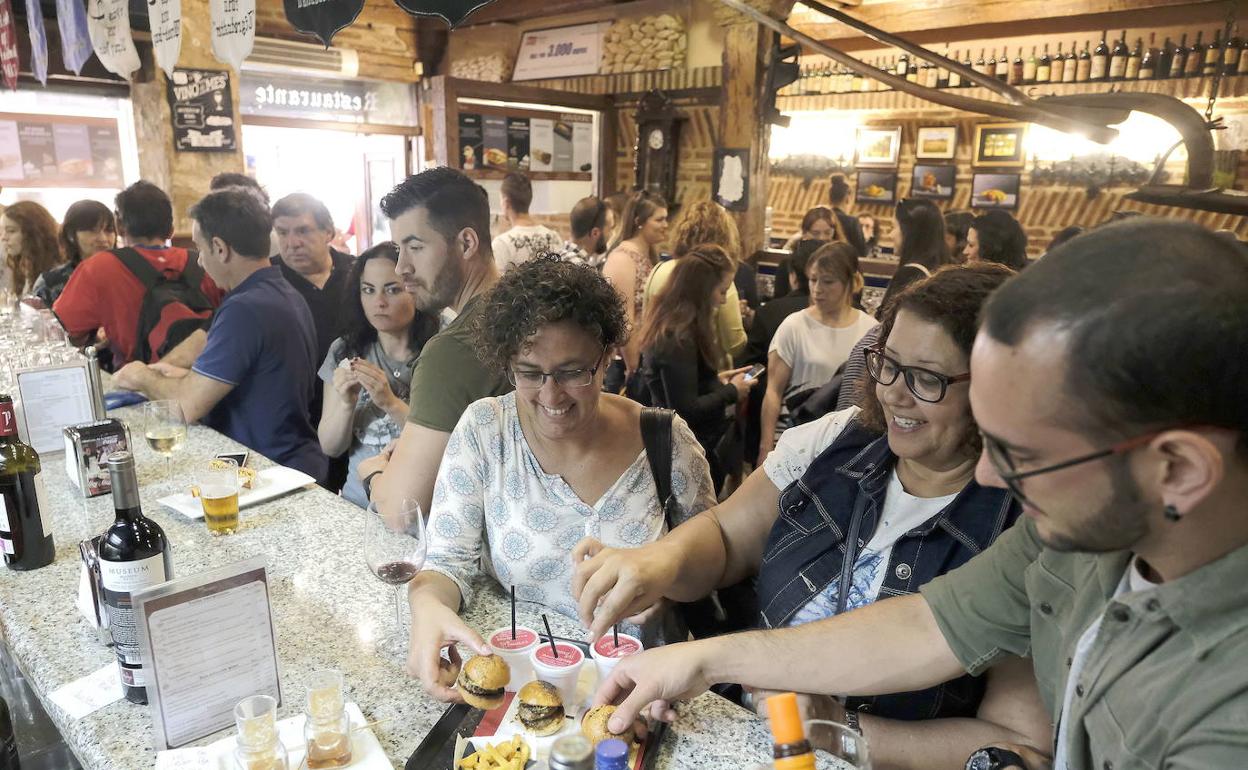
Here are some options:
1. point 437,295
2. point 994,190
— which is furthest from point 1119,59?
point 437,295

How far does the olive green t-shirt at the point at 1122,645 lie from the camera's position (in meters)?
0.85

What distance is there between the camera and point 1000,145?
834cm

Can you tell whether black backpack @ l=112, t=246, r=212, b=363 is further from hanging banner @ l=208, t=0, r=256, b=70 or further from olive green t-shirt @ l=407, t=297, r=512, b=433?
olive green t-shirt @ l=407, t=297, r=512, b=433

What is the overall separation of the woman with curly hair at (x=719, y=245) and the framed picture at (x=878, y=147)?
4.98 meters

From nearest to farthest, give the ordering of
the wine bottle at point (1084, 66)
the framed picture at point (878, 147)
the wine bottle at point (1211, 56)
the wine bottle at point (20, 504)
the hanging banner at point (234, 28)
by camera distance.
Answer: the wine bottle at point (20, 504)
the hanging banner at point (234, 28)
the wine bottle at point (1211, 56)
the wine bottle at point (1084, 66)
the framed picture at point (878, 147)

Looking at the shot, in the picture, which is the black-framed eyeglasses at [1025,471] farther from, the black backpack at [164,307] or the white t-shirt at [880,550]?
the black backpack at [164,307]

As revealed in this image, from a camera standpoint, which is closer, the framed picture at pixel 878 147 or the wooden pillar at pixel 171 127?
the wooden pillar at pixel 171 127

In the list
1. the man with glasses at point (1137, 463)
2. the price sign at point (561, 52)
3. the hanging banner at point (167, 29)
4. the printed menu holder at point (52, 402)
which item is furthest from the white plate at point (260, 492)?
the price sign at point (561, 52)

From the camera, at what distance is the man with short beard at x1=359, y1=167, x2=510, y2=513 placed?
2127 millimetres

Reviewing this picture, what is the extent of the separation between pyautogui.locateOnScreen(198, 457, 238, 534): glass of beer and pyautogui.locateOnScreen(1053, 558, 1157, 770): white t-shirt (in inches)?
72.8

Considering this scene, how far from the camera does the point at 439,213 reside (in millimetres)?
2465

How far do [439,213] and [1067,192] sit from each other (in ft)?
25.1

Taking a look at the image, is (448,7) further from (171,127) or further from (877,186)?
(877,186)

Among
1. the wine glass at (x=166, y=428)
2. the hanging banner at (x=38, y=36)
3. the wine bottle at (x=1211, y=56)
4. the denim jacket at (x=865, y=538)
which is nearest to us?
the denim jacket at (x=865, y=538)
